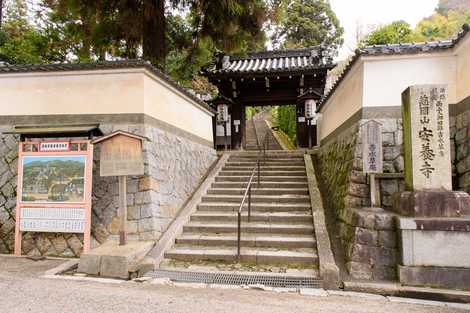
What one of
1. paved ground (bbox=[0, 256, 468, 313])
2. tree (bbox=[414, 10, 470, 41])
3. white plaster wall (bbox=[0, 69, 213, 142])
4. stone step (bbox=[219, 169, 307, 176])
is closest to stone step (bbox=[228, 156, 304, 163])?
stone step (bbox=[219, 169, 307, 176])

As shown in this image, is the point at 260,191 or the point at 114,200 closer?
the point at 114,200

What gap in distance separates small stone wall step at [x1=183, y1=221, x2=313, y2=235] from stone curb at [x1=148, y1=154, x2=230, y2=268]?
22cm

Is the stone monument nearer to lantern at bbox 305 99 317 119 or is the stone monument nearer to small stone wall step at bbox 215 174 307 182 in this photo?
small stone wall step at bbox 215 174 307 182

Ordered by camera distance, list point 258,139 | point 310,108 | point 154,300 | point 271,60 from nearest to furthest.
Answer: point 154,300, point 310,108, point 271,60, point 258,139

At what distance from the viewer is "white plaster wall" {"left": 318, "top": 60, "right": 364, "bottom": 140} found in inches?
249

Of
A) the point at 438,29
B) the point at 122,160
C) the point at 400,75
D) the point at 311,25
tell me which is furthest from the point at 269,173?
the point at 438,29

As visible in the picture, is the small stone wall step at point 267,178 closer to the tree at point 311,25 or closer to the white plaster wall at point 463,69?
the white plaster wall at point 463,69

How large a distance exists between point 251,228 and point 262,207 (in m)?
0.93

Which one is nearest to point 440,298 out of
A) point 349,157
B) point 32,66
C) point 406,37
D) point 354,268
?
point 354,268

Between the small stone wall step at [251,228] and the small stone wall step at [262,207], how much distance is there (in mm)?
611

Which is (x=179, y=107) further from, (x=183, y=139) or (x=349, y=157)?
(x=349, y=157)

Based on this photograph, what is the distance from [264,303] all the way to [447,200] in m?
3.23

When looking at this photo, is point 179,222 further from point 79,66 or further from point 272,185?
point 79,66

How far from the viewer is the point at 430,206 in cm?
455
